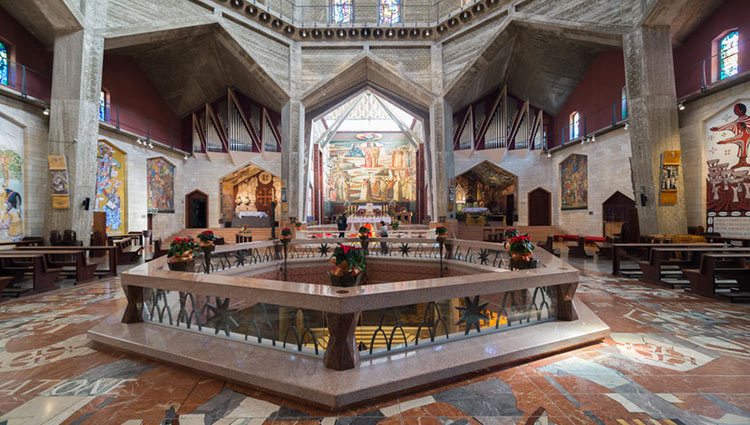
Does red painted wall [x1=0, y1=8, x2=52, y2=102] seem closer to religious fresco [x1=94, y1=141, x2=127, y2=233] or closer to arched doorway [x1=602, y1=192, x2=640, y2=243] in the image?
religious fresco [x1=94, y1=141, x2=127, y2=233]

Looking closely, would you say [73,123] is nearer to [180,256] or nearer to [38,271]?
[38,271]

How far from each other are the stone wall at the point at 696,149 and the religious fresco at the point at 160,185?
19588 millimetres

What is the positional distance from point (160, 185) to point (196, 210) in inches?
100

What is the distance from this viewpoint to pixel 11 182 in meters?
8.09

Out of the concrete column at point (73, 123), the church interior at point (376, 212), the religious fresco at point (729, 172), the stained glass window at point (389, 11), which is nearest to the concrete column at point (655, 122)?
the church interior at point (376, 212)

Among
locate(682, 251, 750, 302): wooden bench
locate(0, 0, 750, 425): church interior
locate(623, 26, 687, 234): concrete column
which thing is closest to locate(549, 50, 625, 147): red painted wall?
locate(0, 0, 750, 425): church interior

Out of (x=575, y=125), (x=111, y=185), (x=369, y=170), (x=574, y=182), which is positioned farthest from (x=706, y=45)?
(x=111, y=185)

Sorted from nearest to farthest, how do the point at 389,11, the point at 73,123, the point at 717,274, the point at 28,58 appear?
the point at 717,274 → the point at 73,123 → the point at 28,58 → the point at 389,11

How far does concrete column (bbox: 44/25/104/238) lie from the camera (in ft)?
26.9

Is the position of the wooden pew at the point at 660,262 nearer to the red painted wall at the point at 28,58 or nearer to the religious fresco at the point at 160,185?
the red painted wall at the point at 28,58

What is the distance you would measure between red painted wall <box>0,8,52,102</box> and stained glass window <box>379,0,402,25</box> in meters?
12.4

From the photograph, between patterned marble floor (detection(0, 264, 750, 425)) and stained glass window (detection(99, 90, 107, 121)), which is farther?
stained glass window (detection(99, 90, 107, 121))

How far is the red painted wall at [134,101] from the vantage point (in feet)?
40.0

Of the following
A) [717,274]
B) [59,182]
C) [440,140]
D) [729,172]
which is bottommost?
[717,274]
